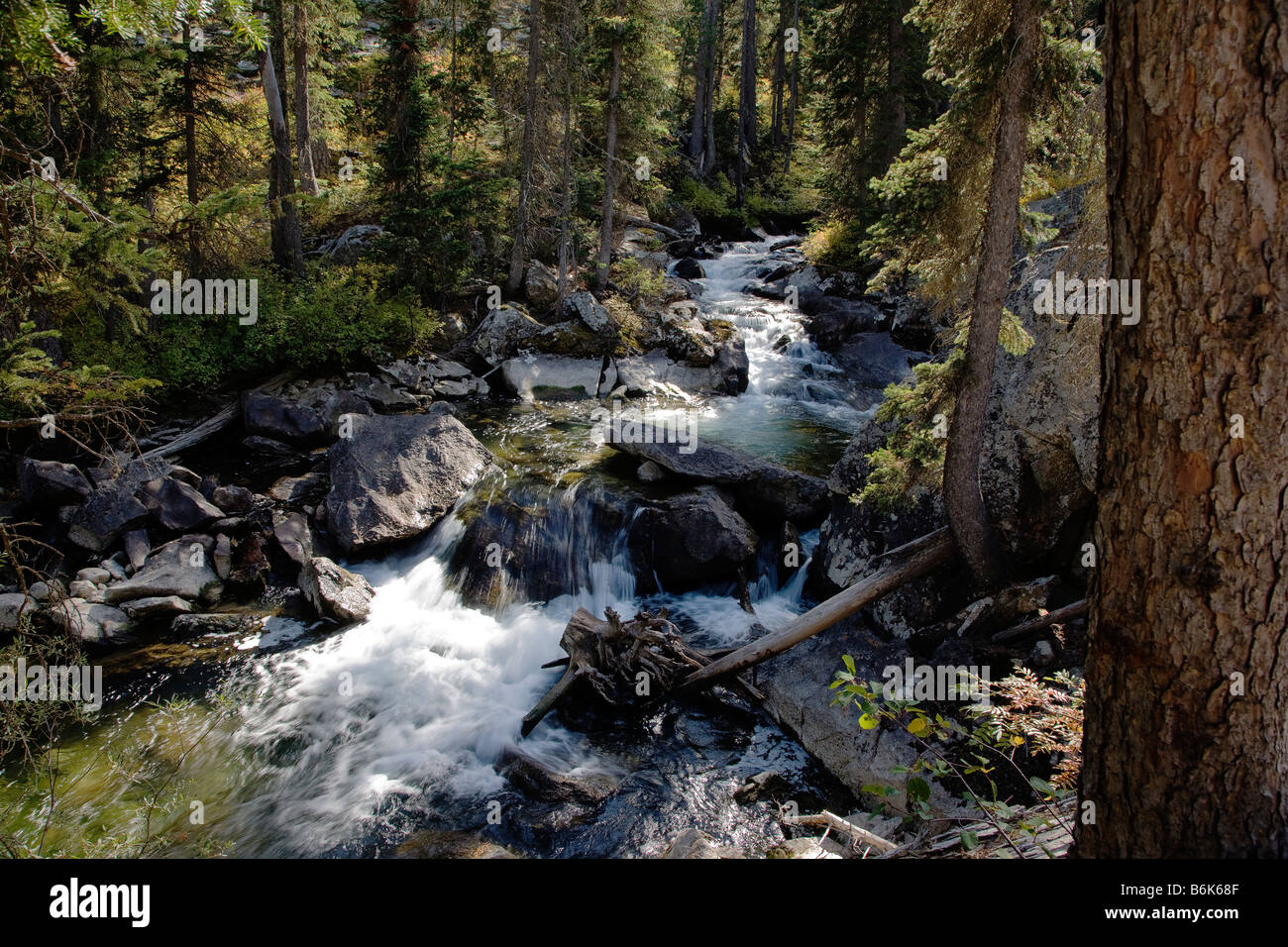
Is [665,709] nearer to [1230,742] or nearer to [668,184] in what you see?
[1230,742]

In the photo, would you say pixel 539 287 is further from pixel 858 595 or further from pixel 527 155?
pixel 858 595

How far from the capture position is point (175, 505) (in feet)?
34.0

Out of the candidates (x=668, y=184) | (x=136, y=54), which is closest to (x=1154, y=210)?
(x=136, y=54)

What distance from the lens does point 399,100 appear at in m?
18.2

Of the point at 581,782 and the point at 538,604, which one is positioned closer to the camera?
the point at 581,782

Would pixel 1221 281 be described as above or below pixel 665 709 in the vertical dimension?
above

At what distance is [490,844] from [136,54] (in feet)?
48.3

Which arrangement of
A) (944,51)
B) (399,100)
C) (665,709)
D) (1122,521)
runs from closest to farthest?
(1122,521) < (944,51) < (665,709) < (399,100)

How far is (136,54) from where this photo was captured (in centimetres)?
1167

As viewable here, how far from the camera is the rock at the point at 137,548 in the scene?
31.3 feet

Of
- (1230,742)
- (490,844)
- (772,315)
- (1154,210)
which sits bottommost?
(490,844)

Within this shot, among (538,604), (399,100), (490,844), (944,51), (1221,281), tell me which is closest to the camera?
(1221,281)

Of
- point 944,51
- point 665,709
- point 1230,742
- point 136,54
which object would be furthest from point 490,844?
point 136,54

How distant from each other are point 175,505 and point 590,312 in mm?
11889
